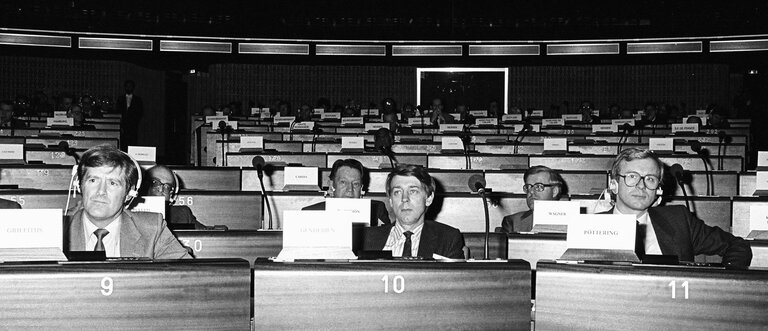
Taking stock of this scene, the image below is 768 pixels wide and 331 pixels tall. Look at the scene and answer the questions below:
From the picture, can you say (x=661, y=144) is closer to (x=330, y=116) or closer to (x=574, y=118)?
(x=574, y=118)

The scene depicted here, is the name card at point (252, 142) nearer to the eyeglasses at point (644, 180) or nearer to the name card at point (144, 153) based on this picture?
the name card at point (144, 153)

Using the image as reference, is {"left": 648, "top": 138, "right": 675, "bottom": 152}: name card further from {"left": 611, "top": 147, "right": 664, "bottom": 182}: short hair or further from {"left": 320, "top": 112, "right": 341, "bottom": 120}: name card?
{"left": 320, "top": 112, "right": 341, "bottom": 120}: name card

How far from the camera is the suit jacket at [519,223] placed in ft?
16.4

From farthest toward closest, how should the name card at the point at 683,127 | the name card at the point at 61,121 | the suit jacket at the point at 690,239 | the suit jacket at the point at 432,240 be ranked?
the name card at the point at 61,121, the name card at the point at 683,127, the suit jacket at the point at 432,240, the suit jacket at the point at 690,239

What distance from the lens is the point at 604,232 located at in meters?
2.55

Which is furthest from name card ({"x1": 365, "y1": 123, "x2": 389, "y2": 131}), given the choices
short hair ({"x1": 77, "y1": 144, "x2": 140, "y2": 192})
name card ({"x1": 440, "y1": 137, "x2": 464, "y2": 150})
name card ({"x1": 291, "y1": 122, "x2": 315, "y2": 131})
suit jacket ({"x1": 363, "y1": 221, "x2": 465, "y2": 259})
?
short hair ({"x1": 77, "y1": 144, "x2": 140, "y2": 192})

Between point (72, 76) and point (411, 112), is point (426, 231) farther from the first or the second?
point (72, 76)

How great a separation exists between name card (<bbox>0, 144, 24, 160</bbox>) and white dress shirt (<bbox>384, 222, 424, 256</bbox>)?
476 centimetres

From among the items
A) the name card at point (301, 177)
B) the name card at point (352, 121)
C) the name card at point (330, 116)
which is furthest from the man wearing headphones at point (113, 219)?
the name card at point (330, 116)

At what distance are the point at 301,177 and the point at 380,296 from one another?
4323 mm

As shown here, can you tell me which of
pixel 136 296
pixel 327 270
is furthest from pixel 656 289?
pixel 136 296

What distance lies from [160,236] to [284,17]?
1392cm

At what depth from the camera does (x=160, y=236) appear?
322 centimetres

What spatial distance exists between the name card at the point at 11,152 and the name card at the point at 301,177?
2.72 m
